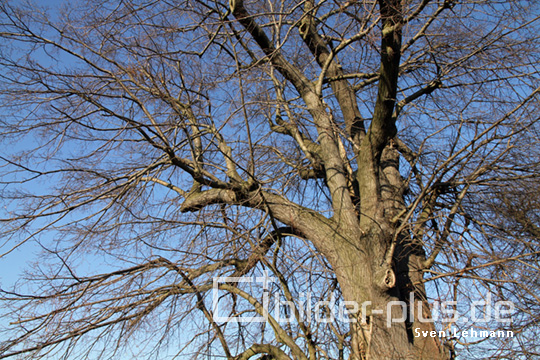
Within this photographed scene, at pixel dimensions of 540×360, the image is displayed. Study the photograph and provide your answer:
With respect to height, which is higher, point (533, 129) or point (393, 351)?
point (533, 129)

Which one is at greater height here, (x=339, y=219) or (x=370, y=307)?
(x=339, y=219)

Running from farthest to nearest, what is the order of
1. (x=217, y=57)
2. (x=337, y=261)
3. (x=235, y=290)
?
(x=217, y=57) → (x=235, y=290) → (x=337, y=261)

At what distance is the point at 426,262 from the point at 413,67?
7.56 ft

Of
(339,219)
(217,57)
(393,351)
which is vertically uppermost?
(217,57)

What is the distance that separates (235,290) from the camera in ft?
14.8

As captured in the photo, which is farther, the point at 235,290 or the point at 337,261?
the point at 235,290

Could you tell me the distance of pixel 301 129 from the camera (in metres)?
5.26

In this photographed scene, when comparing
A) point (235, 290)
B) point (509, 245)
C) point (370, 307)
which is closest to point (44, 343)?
point (235, 290)

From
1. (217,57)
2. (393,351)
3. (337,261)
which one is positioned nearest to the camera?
(393,351)

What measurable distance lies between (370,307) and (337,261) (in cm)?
50

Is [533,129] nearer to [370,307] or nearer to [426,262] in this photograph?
[426,262]

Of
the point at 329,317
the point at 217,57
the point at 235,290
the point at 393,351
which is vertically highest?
the point at 217,57

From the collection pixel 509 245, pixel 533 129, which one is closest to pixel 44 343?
pixel 509 245

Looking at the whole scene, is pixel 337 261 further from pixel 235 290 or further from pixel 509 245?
pixel 509 245
